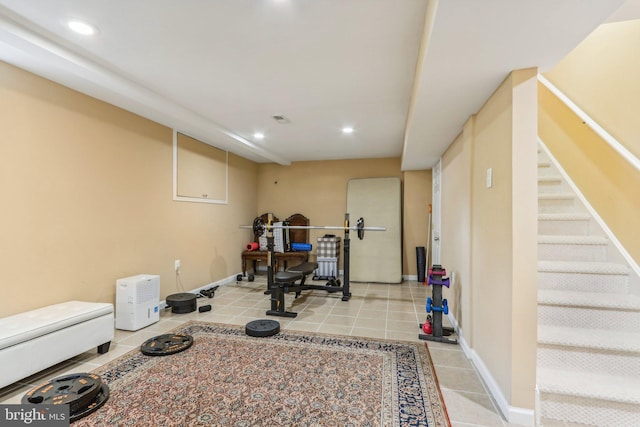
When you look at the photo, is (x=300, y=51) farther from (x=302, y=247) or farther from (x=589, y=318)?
(x=302, y=247)

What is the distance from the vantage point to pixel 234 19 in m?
1.85

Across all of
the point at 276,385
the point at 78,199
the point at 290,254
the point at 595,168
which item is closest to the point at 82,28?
the point at 78,199

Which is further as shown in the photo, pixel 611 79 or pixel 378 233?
pixel 378 233

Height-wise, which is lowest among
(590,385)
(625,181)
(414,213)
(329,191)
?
(590,385)

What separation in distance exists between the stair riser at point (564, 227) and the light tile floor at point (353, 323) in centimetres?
142

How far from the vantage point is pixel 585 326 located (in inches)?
80.6

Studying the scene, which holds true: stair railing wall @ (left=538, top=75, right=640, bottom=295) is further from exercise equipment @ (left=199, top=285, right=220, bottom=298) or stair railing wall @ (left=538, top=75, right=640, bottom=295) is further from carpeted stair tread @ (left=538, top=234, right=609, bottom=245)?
exercise equipment @ (left=199, top=285, right=220, bottom=298)

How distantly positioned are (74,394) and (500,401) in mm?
2826

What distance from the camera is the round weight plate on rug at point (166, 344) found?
8.43 feet

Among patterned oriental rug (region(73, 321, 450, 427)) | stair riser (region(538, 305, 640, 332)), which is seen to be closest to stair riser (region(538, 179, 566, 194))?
stair riser (region(538, 305, 640, 332))

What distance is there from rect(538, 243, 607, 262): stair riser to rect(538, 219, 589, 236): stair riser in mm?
226

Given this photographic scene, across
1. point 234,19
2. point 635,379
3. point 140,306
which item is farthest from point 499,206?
point 140,306

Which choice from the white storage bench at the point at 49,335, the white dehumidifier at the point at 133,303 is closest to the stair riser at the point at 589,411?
the white storage bench at the point at 49,335

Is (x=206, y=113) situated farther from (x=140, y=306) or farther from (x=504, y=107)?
(x=504, y=107)
